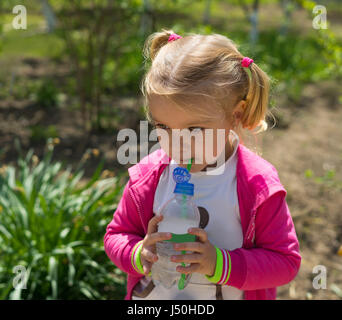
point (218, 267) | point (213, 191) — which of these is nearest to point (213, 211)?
point (213, 191)

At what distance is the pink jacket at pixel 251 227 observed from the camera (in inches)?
51.0

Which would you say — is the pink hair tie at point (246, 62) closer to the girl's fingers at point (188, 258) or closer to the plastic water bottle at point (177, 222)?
the plastic water bottle at point (177, 222)

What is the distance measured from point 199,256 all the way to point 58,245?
151 cm

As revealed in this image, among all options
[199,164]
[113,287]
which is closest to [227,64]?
[199,164]

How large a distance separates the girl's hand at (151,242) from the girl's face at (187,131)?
0.72 ft

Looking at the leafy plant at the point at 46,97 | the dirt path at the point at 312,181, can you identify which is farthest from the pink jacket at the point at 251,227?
the leafy plant at the point at 46,97

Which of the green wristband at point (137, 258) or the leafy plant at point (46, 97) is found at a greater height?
the leafy plant at point (46, 97)

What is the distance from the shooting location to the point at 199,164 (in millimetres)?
1410

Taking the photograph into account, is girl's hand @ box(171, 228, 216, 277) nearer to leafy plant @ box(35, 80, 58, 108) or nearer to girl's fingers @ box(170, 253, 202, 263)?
girl's fingers @ box(170, 253, 202, 263)

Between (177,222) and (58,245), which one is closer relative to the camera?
(177,222)

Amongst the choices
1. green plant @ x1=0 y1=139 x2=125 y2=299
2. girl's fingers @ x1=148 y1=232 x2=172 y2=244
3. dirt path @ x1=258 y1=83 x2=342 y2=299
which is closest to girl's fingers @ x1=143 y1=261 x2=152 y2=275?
girl's fingers @ x1=148 y1=232 x2=172 y2=244

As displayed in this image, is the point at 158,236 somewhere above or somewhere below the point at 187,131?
below

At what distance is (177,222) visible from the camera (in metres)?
1.26

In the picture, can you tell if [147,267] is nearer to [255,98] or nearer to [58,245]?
[255,98]
